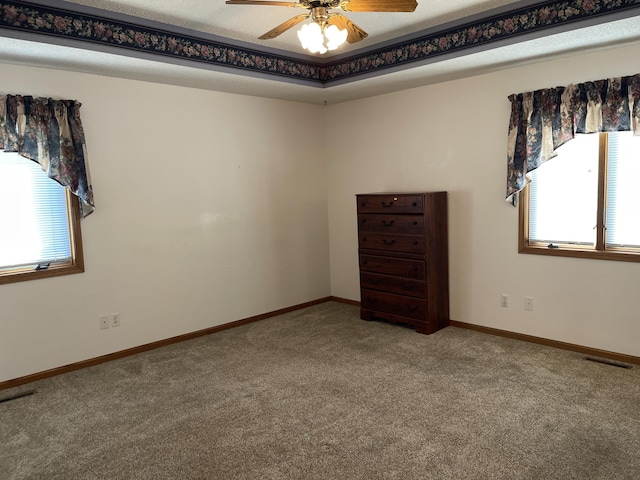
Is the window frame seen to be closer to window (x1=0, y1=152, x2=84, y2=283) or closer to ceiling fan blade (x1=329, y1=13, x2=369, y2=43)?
window (x1=0, y1=152, x2=84, y2=283)

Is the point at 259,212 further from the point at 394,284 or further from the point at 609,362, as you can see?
the point at 609,362

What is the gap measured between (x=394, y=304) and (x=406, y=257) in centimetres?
49

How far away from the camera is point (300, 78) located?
441 centimetres

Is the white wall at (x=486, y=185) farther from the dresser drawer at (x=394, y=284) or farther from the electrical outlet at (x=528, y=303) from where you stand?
the dresser drawer at (x=394, y=284)

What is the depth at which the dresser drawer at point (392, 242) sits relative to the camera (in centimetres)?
427

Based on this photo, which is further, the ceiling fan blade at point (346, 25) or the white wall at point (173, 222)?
the white wall at point (173, 222)

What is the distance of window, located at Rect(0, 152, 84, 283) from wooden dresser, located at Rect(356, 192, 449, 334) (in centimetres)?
260

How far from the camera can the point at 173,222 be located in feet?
14.1

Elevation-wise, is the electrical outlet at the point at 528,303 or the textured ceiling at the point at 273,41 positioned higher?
the textured ceiling at the point at 273,41

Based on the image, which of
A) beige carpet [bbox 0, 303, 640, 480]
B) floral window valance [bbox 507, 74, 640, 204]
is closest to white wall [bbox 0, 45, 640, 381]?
floral window valance [bbox 507, 74, 640, 204]

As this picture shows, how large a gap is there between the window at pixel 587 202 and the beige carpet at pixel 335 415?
2.87 feet

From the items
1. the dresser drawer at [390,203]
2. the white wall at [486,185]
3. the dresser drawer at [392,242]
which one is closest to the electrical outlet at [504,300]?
the white wall at [486,185]

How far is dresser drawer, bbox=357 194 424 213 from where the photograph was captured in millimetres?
4230

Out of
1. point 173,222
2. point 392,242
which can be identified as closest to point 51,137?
point 173,222
